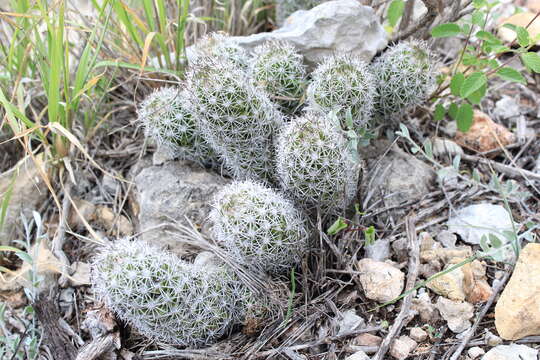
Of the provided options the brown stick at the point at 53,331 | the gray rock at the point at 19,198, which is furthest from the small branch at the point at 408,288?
the gray rock at the point at 19,198

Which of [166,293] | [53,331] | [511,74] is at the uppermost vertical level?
[511,74]

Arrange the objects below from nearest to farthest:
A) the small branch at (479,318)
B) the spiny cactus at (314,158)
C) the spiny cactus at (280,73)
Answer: the small branch at (479,318) → the spiny cactus at (314,158) → the spiny cactus at (280,73)

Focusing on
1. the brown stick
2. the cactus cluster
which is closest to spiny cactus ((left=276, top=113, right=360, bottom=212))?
the cactus cluster

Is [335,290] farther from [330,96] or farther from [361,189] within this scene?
[330,96]

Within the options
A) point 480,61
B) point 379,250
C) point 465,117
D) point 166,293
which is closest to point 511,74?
point 480,61

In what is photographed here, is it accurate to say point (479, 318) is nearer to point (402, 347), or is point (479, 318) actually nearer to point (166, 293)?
point (402, 347)

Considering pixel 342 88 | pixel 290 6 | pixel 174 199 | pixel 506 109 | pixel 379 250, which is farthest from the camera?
pixel 290 6

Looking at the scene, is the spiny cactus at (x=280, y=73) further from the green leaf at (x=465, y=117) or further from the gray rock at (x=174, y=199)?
the green leaf at (x=465, y=117)
